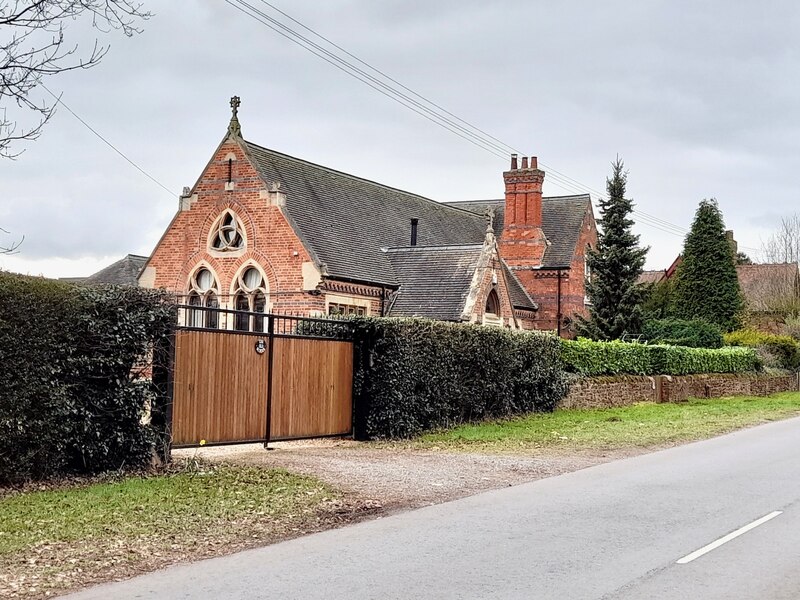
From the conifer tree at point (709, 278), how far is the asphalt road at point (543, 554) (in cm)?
4387

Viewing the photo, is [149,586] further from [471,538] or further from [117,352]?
[117,352]

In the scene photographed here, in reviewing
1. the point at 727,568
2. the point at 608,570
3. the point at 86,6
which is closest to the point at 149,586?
the point at 608,570

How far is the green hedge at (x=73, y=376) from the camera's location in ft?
37.6

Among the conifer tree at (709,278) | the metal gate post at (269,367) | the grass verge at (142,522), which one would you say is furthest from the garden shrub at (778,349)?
the grass verge at (142,522)

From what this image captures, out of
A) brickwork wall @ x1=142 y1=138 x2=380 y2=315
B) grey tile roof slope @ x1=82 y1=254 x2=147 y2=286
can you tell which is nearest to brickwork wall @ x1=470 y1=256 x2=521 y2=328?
brickwork wall @ x1=142 y1=138 x2=380 y2=315

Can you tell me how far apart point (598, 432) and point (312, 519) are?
515 inches

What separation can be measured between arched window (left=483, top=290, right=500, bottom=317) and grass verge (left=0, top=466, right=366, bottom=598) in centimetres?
1989

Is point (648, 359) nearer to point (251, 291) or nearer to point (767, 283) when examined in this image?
point (251, 291)

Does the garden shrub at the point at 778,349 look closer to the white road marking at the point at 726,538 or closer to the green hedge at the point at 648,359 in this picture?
the green hedge at the point at 648,359

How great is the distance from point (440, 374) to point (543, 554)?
12101 mm

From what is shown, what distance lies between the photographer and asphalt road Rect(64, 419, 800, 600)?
7.30m

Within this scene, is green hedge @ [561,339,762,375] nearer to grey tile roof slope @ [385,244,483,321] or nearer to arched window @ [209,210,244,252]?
grey tile roof slope @ [385,244,483,321]

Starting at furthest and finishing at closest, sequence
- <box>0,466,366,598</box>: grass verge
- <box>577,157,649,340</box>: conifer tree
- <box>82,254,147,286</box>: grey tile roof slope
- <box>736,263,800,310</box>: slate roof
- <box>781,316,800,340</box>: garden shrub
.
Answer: <box>736,263,800,310</box>: slate roof, <box>781,316,800,340</box>: garden shrub, <box>577,157,649,340</box>: conifer tree, <box>82,254,147,286</box>: grey tile roof slope, <box>0,466,366,598</box>: grass verge

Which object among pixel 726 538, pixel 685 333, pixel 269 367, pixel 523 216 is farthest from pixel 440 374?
pixel 685 333
